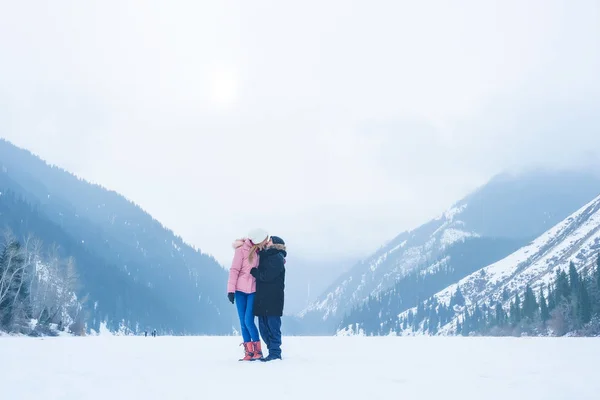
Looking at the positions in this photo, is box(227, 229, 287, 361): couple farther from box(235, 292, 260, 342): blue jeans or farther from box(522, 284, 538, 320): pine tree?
box(522, 284, 538, 320): pine tree

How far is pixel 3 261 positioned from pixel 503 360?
53.3 meters

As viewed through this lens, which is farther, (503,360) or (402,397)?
(503,360)

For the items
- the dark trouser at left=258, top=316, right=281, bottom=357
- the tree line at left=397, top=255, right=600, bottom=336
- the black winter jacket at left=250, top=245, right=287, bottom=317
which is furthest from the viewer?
the tree line at left=397, top=255, right=600, bottom=336

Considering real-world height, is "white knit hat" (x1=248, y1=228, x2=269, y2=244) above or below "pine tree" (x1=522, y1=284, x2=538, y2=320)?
below

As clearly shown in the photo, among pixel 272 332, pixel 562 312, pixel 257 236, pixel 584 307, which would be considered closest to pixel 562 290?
pixel 562 312

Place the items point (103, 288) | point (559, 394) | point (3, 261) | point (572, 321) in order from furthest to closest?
point (103, 288) < point (572, 321) < point (3, 261) < point (559, 394)

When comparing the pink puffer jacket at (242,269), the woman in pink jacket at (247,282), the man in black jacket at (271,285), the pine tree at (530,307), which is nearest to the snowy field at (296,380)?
the woman in pink jacket at (247,282)

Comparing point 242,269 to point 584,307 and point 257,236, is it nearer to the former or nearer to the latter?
point 257,236

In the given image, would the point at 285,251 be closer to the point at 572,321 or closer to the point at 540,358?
the point at 540,358

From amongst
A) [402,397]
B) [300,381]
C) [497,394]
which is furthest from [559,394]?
[300,381]

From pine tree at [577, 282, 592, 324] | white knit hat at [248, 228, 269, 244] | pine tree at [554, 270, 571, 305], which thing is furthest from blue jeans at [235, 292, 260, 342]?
pine tree at [554, 270, 571, 305]

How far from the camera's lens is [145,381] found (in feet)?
26.6

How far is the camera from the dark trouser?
39.5ft

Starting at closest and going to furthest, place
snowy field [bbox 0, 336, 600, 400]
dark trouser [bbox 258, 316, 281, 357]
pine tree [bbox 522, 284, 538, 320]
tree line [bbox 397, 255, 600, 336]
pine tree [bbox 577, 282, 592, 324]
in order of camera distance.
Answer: snowy field [bbox 0, 336, 600, 400], dark trouser [bbox 258, 316, 281, 357], pine tree [bbox 577, 282, 592, 324], tree line [bbox 397, 255, 600, 336], pine tree [bbox 522, 284, 538, 320]
